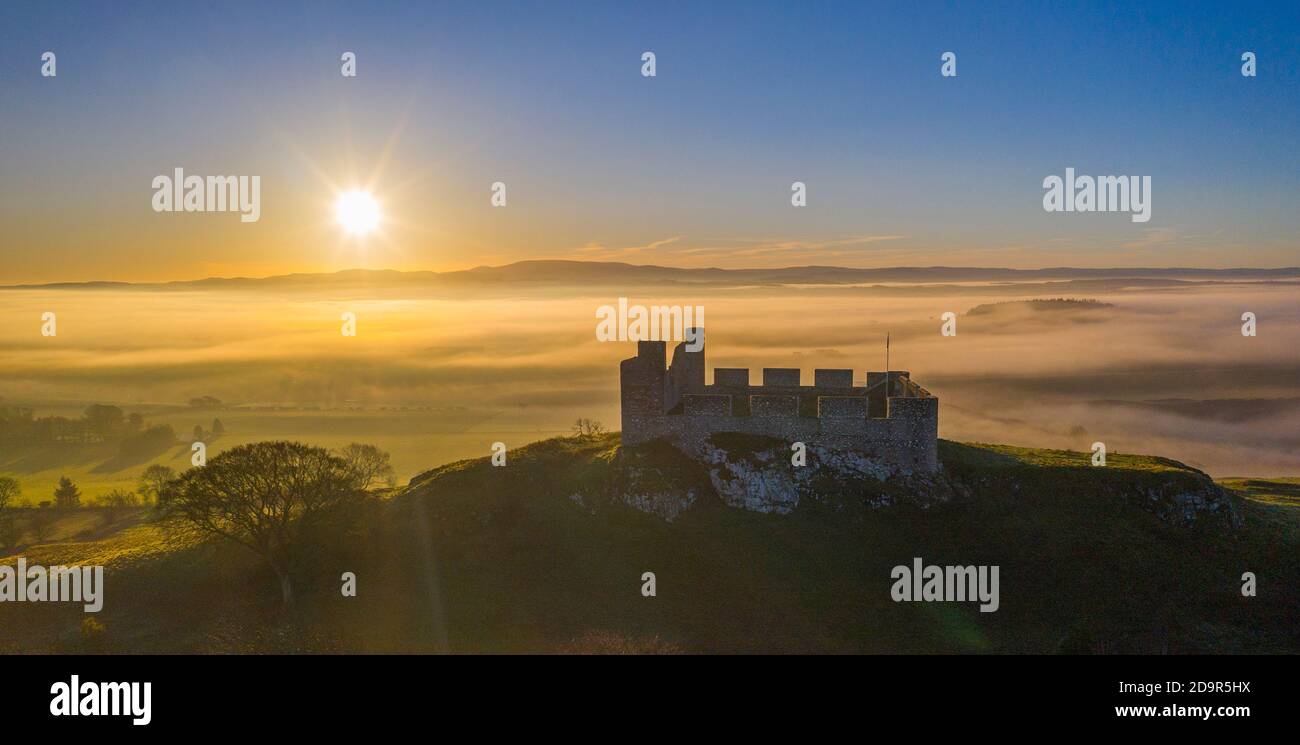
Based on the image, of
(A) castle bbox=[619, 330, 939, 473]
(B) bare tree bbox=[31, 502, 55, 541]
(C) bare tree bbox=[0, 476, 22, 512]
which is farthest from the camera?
(B) bare tree bbox=[31, 502, 55, 541]

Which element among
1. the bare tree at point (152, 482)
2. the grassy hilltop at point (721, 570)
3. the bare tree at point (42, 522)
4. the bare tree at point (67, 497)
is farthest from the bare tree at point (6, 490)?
the grassy hilltop at point (721, 570)

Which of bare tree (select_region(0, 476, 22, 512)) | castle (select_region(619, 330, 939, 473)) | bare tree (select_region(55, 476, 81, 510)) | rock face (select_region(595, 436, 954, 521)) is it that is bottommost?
bare tree (select_region(55, 476, 81, 510))

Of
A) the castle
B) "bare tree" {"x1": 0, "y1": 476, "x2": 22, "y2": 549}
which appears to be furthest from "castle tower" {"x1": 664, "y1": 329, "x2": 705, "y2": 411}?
"bare tree" {"x1": 0, "y1": 476, "x2": 22, "y2": 549}

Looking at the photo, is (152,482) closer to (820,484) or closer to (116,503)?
(116,503)

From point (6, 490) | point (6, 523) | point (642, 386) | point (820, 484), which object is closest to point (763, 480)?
point (820, 484)

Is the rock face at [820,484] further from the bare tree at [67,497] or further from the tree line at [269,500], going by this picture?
the bare tree at [67,497]

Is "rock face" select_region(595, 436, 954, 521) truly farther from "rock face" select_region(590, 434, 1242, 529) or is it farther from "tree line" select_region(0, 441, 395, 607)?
"tree line" select_region(0, 441, 395, 607)
